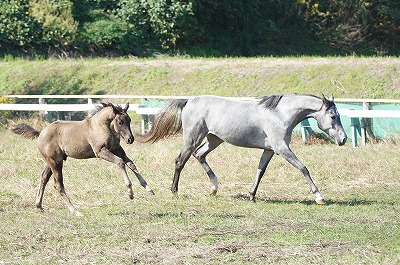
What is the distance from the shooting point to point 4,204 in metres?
14.0

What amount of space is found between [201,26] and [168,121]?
2140 centimetres

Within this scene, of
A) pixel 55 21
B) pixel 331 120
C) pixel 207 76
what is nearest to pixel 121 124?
pixel 331 120

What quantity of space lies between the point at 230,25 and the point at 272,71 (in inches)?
353

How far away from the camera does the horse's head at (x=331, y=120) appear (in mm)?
14047

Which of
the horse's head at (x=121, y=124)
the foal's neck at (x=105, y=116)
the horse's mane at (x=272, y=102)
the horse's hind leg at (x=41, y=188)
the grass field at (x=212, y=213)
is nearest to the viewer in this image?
the grass field at (x=212, y=213)

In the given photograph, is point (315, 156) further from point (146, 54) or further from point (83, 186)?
point (146, 54)

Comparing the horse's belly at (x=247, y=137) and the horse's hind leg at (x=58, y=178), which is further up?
the horse's belly at (x=247, y=137)

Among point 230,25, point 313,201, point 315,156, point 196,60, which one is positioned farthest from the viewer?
point 230,25

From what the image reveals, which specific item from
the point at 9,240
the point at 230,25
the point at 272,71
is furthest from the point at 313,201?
the point at 230,25

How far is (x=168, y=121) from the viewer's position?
50.5 feet

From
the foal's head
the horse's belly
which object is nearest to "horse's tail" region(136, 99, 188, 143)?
the horse's belly

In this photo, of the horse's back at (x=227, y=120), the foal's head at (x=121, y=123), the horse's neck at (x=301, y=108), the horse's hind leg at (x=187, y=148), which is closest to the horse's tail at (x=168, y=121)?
the horse's back at (x=227, y=120)

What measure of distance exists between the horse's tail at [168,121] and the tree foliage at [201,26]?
18442 millimetres

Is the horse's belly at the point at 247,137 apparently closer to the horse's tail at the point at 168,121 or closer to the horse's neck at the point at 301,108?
the horse's neck at the point at 301,108
